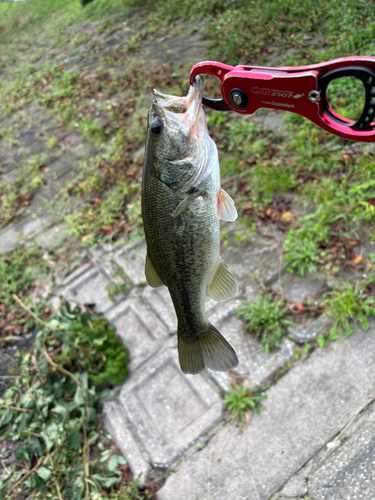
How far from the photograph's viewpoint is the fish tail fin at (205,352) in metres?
1.59

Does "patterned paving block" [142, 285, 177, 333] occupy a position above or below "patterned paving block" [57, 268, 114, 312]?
below

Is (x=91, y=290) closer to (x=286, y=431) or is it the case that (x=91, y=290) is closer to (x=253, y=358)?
(x=253, y=358)

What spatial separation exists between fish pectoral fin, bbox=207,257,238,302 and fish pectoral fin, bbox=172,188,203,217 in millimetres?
297

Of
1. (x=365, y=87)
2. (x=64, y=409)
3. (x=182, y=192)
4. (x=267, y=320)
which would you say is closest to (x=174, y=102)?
(x=182, y=192)

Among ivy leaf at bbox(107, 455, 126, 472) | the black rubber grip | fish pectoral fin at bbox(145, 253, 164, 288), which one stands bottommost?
ivy leaf at bbox(107, 455, 126, 472)

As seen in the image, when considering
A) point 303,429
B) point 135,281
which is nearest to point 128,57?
point 135,281

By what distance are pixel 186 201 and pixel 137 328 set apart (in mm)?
2010

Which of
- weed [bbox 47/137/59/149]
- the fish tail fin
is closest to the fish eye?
the fish tail fin

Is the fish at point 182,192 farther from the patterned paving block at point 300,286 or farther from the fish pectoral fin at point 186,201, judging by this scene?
the patterned paving block at point 300,286

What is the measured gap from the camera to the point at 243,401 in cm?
246

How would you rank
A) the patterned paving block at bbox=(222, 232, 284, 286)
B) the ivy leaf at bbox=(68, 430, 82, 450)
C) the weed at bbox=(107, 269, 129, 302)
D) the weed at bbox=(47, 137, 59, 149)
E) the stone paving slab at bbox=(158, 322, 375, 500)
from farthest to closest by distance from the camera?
the weed at bbox=(47, 137, 59, 149) → the weed at bbox=(107, 269, 129, 302) → the patterned paving block at bbox=(222, 232, 284, 286) → the ivy leaf at bbox=(68, 430, 82, 450) → the stone paving slab at bbox=(158, 322, 375, 500)

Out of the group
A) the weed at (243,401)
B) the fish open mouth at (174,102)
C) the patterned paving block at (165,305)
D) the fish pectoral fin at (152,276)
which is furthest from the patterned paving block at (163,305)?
the fish open mouth at (174,102)

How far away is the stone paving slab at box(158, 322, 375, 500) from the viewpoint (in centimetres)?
221

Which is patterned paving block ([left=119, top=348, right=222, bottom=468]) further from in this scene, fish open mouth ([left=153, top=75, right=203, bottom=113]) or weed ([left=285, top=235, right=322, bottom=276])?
fish open mouth ([left=153, top=75, right=203, bottom=113])
